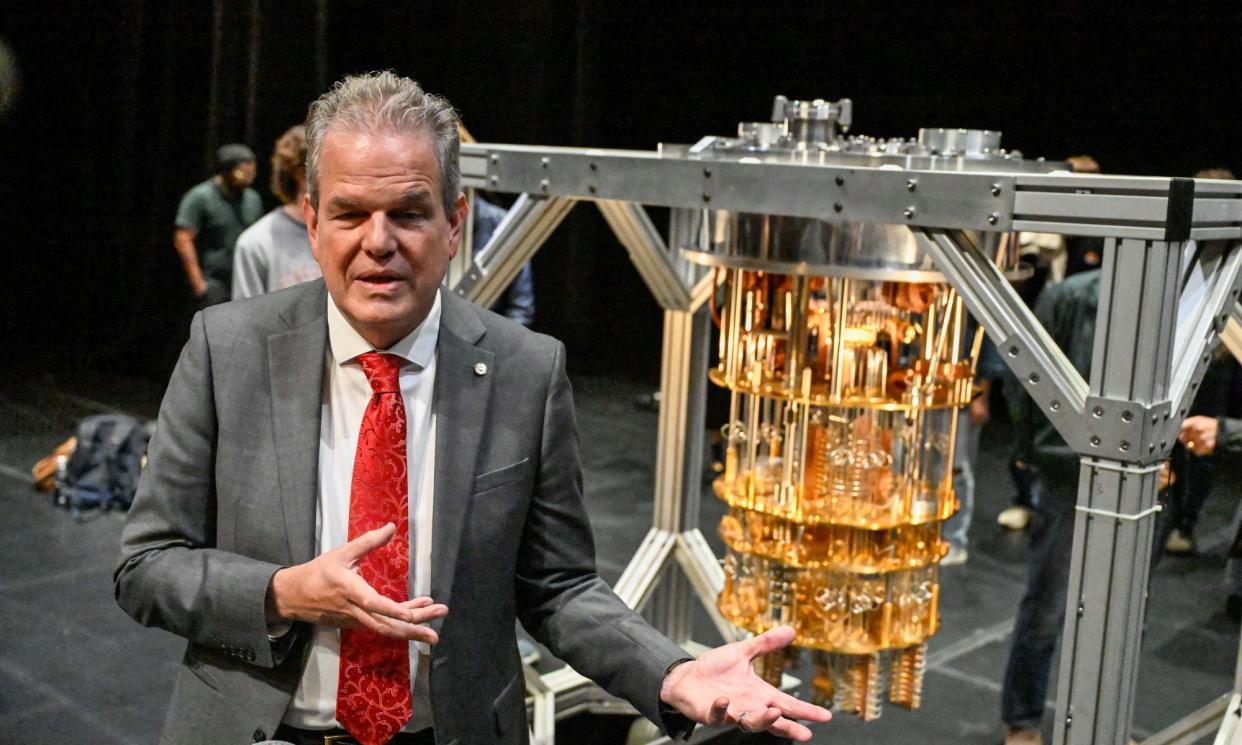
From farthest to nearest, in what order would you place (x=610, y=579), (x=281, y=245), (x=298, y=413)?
(x=610, y=579) < (x=281, y=245) < (x=298, y=413)

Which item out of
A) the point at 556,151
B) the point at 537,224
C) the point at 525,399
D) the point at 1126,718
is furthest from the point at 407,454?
the point at 537,224

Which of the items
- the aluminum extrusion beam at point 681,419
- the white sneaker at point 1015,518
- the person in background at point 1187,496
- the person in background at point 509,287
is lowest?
the white sneaker at point 1015,518

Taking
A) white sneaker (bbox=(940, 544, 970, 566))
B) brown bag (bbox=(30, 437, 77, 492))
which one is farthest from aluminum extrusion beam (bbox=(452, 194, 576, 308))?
brown bag (bbox=(30, 437, 77, 492))

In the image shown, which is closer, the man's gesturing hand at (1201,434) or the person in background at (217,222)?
the man's gesturing hand at (1201,434)

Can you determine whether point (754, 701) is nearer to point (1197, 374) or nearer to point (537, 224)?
point (1197, 374)

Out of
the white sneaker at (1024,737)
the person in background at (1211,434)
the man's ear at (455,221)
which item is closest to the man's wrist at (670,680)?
the man's ear at (455,221)

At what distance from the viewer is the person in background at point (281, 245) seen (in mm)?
4531

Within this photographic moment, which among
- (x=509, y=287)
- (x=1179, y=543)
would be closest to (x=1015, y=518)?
(x=1179, y=543)

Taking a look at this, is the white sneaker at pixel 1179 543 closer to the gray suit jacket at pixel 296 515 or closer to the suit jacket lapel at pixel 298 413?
the gray suit jacket at pixel 296 515

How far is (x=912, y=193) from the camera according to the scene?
2.88 meters

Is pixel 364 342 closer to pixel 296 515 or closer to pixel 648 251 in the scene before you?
pixel 296 515

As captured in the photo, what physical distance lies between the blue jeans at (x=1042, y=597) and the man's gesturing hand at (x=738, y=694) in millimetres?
2746

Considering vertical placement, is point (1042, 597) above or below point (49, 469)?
above

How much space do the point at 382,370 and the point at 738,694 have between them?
663 millimetres
